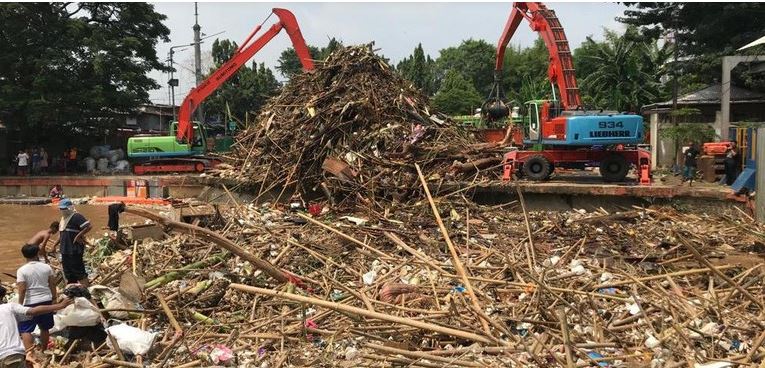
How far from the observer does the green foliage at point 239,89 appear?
39.1 metres

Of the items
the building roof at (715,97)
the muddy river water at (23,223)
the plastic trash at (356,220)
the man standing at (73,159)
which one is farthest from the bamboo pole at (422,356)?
the man standing at (73,159)

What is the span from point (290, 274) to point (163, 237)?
3.22 metres

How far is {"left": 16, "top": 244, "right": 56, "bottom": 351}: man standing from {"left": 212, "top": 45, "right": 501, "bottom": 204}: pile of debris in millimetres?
6252

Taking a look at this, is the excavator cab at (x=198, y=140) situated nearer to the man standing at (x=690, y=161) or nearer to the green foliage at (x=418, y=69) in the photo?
the man standing at (x=690, y=161)

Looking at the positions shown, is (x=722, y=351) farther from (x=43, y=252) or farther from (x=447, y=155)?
(x=447, y=155)

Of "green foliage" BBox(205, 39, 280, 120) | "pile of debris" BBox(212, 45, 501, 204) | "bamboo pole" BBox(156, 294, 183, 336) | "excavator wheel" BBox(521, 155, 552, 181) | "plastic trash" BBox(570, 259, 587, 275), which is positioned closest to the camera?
"bamboo pole" BBox(156, 294, 183, 336)

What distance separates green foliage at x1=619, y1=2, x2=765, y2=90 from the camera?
58.5 feet

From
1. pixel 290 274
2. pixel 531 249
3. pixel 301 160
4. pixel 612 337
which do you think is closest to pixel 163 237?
pixel 290 274

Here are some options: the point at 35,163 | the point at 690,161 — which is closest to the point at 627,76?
the point at 690,161

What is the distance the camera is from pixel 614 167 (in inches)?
464

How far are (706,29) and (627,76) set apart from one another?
1125 cm

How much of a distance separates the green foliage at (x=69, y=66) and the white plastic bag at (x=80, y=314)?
20.1 metres

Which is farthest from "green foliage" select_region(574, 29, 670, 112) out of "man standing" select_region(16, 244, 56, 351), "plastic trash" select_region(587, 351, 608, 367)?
"man standing" select_region(16, 244, 56, 351)

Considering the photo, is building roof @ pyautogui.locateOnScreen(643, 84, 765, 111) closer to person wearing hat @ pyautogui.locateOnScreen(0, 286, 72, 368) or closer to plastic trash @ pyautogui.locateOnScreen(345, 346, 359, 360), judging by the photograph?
plastic trash @ pyautogui.locateOnScreen(345, 346, 359, 360)
